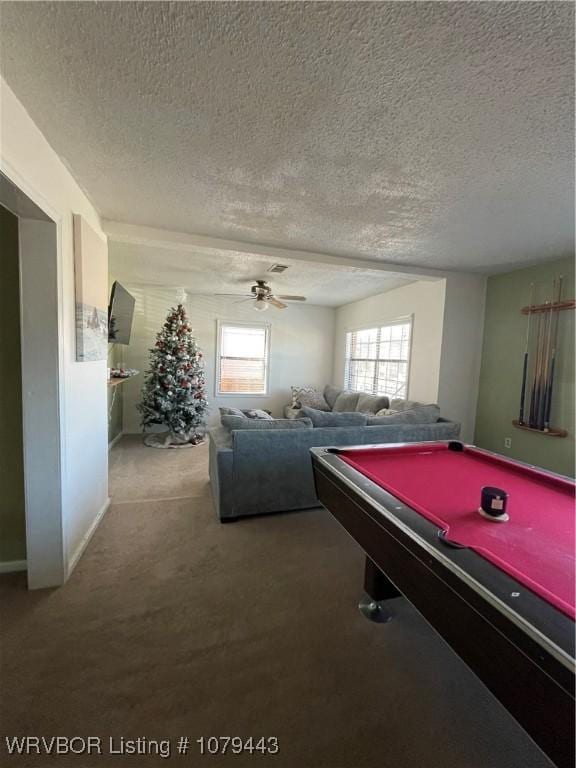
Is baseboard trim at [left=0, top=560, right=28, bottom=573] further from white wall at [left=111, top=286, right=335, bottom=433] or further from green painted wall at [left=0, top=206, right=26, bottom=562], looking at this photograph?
white wall at [left=111, top=286, right=335, bottom=433]

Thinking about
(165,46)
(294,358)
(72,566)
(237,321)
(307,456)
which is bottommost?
(72,566)

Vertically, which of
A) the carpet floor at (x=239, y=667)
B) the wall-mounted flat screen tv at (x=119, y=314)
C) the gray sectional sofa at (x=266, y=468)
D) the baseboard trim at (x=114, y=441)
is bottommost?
the carpet floor at (x=239, y=667)

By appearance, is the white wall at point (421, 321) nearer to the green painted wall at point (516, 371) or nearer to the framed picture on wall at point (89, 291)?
the green painted wall at point (516, 371)

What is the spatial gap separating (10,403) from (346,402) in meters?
4.28

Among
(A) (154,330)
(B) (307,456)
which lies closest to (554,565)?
(B) (307,456)

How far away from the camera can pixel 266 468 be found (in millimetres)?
2682

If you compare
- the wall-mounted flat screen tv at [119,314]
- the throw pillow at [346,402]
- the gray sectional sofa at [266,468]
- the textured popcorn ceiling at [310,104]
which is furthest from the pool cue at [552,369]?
the wall-mounted flat screen tv at [119,314]

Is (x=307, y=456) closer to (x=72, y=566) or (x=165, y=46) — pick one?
(x=72, y=566)

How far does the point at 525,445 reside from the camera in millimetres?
3486

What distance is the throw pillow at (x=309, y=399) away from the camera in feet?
19.0

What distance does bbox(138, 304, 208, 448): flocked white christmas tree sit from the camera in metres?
4.64

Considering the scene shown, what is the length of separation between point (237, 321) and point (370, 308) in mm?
2400

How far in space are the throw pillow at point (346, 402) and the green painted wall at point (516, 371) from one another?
1722 mm

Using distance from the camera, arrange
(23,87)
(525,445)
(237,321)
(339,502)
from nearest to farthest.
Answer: (23,87), (339,502), (525,445), (237,321)
